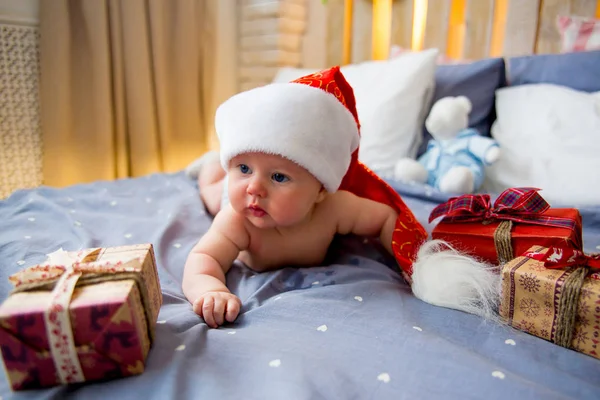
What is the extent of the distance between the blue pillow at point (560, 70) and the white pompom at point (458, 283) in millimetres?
947

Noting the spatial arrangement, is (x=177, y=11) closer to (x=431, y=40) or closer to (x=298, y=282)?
(x=431, y=40)

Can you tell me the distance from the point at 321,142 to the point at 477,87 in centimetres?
96

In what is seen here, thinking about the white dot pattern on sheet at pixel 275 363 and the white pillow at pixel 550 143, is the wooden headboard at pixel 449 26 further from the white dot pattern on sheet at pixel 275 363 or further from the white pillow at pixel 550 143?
the white dot pattern on sheet at pixel 275 363

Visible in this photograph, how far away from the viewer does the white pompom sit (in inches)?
26.5

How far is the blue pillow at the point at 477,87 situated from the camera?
1.48m

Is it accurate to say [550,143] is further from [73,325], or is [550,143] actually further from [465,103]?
[73,325]

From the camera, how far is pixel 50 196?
121 cm

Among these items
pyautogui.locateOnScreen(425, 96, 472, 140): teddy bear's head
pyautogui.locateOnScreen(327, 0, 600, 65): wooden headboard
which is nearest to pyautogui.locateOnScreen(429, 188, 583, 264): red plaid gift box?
pyautogui.locateOnScreen(425, 96, 472, 140): teddy bear's head

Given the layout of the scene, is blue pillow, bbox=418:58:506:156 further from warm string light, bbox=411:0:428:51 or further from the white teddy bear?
warm string light, bbox=411:0:428:51

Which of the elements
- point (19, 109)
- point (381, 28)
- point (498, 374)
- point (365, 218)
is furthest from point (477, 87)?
point (19, 109)

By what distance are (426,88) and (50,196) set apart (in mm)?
1249

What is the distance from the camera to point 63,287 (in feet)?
1.57

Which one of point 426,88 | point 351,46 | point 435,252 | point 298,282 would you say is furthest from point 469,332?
point 351,46

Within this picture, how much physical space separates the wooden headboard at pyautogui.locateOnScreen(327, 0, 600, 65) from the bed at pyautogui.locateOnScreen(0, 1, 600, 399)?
2.78ft
